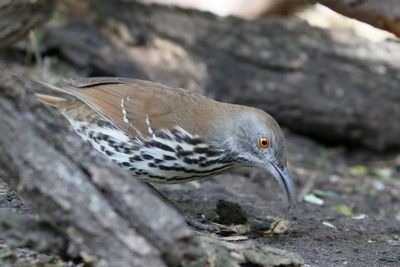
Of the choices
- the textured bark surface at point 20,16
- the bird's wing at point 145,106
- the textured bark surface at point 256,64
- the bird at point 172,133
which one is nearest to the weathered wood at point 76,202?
the bird at point 172,133

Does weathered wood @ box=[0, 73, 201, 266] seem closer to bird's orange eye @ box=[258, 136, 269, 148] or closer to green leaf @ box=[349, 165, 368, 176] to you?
bird's orange eye @ box=[258, 136, 269, 148]

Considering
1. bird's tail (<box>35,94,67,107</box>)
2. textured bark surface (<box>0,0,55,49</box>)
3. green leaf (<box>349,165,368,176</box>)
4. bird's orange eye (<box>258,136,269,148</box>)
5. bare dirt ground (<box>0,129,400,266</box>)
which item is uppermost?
textured bark surface (<box>0,0,55,49</box>)

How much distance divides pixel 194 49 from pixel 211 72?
0.28 m

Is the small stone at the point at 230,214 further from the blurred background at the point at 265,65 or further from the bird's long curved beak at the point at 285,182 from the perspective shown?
the blurred background at the point at 265,65

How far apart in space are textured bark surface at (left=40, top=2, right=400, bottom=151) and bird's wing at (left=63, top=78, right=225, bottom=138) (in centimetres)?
256

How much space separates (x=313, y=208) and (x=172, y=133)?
1.69m

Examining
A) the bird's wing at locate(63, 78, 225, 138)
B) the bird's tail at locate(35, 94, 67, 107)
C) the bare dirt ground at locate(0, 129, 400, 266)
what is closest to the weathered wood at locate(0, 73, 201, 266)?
the bare dirt ground at locate(0, 129, 400, 266)

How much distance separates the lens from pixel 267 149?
4.73 meters

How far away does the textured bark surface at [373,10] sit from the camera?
472 cm

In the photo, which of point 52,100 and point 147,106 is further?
point 52,100

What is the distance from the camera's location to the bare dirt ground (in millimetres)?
4352

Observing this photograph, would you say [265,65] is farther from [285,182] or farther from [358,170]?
[285,182]

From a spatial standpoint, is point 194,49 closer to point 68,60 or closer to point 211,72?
point 211,72

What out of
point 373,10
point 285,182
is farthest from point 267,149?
point 373,10
